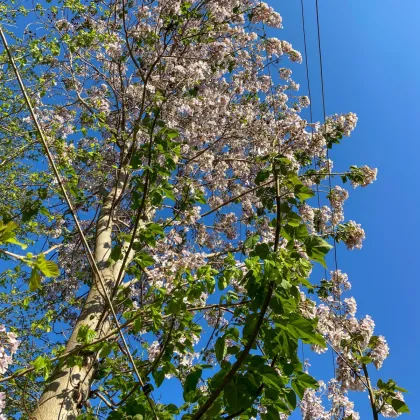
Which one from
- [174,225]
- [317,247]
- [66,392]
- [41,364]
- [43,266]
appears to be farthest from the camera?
[174,225]

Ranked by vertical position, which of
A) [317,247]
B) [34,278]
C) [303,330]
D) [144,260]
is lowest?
[34,278]

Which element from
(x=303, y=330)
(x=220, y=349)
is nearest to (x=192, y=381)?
(x=220, y=349)

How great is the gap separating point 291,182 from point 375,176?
14.7 feet

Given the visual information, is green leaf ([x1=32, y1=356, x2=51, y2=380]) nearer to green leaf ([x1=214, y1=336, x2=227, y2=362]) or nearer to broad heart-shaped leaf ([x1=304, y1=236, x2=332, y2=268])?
green leaf ([x1=214, y1=336, x2=227, y2=362])

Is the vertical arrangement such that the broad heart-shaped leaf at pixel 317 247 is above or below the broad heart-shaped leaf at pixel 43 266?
above

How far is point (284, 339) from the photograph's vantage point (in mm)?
1541

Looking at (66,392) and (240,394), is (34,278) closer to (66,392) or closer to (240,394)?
(240,394)

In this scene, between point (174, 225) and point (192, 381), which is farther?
point (174, 225)

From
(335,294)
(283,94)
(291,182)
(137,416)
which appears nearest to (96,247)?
(137,416)

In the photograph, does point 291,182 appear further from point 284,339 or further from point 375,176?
point 375,176

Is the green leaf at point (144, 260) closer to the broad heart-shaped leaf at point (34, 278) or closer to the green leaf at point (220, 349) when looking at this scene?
the green leaf at point (220, 349)

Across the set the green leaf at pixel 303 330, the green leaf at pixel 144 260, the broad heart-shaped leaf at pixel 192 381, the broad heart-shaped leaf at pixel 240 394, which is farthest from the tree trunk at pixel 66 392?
the green leaf at pixel 303 330

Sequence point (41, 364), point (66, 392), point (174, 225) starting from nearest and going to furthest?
point (41, 364)
point (66, 392)
point (174, 225)

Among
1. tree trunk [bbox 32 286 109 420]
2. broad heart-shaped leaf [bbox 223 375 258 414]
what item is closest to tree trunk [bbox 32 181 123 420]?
tree trunk [bbox 32 286 109 420]
